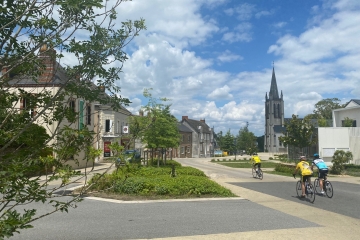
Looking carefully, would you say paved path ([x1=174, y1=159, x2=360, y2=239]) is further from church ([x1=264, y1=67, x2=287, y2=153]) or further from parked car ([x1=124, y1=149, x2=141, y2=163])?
church ([x1=264, y1=67, x2=287, y2=153])

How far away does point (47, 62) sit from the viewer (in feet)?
13.8

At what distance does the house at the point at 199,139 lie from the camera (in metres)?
77.3

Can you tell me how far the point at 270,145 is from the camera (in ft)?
357

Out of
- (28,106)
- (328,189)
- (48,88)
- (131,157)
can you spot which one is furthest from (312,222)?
(28,106)

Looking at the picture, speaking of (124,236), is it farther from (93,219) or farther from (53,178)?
(53,178)

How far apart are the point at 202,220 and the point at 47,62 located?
6.02 m

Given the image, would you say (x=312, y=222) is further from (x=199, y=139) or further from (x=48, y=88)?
(x=199, y=139)

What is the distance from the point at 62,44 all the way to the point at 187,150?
70604mm

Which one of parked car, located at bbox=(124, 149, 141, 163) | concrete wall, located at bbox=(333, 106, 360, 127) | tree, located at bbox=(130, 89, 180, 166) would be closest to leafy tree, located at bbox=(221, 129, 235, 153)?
concrete wall, located at bbox=(333, 106, 360, 127)

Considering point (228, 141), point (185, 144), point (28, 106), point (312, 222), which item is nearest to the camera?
point (28, 106)

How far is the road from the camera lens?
7555mm

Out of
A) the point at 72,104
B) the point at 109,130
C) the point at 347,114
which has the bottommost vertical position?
the point at 109,130

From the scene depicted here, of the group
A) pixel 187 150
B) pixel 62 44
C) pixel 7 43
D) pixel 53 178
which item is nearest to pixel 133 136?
pixel 53 178

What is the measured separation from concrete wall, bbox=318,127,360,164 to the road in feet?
69.7
